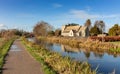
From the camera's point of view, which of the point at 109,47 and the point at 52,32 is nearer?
the point at 109,47

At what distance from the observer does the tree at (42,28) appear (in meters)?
107

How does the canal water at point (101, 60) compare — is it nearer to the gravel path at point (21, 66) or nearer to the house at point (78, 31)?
the gravel path at point (21, 66)

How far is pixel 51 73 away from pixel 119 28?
187 ft

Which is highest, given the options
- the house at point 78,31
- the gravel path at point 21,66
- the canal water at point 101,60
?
the house at point 78,31

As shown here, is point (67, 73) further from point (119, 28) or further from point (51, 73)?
point (119, 28)

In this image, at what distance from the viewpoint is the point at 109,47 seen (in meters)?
35.6

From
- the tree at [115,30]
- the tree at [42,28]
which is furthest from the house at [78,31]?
the tree at [115,30]

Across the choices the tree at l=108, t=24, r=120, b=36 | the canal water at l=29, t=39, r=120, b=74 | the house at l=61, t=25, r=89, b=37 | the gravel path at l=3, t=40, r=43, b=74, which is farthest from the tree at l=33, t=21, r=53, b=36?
the gravel path at l=3, t=40, r=43, b=74

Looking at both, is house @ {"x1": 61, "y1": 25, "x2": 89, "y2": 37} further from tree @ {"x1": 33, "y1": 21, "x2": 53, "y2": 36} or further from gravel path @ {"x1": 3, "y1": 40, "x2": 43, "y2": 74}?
gravel path @ {"x1": 3, "y1": 40, "x2": 43, "y2": 74}

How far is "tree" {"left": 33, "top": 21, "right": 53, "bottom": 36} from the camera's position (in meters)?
107

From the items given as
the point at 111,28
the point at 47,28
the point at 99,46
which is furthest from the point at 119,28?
the point at 47,28

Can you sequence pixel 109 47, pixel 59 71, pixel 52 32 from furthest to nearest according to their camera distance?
pixel 52 32, pixel 109 47, pixel 59 71

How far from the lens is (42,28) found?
108 metres

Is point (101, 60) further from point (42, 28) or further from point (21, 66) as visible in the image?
point (42, 28)
